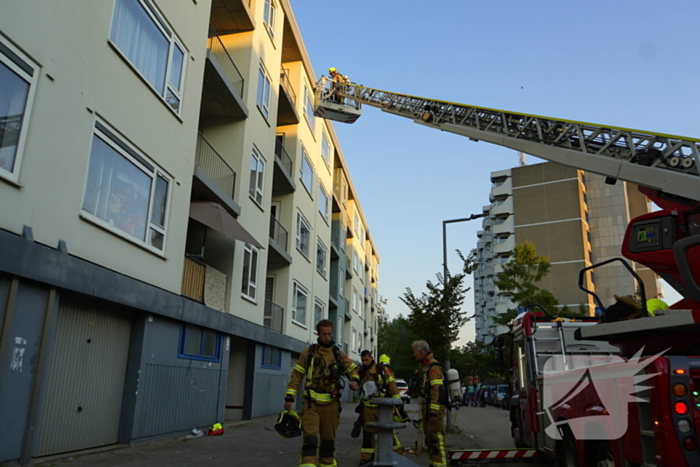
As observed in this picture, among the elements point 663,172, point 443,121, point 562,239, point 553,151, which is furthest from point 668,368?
point 562,239

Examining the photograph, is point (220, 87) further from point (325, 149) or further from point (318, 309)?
point (325, 149)

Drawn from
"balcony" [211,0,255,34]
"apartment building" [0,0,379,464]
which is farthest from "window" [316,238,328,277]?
"balcony" [211,0,255,34]

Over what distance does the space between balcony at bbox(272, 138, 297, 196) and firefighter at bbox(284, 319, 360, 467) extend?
13629 millimetres

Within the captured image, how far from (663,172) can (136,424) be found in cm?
934

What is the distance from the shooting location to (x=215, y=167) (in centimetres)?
1548

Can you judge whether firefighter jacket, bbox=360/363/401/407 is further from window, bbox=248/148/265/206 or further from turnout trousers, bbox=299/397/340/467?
window, bbox=248/148/265/206

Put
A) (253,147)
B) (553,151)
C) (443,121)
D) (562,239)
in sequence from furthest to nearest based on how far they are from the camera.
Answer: (562,239)
(253,147)
(443,121)
(553,151)

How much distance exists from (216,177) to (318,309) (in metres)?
13.4

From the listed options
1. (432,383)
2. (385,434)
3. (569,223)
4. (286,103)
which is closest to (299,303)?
(286,103)

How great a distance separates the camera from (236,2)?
15805mm

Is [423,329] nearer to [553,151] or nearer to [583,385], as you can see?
[553,151]

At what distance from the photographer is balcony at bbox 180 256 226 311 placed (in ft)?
41.5

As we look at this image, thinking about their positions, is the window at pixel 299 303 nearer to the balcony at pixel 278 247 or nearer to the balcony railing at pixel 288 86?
the balcony at pixel 278 247

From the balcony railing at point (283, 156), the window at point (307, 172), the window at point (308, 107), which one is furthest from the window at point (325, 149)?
the balcony railing at point (283, 156)
